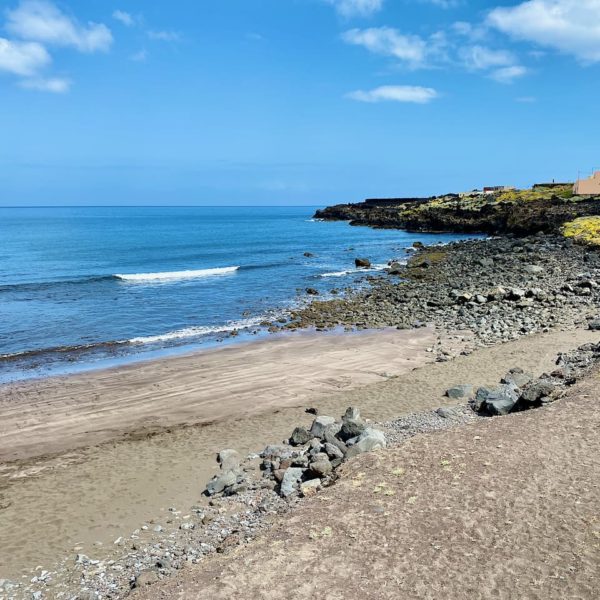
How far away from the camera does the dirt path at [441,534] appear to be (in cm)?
642

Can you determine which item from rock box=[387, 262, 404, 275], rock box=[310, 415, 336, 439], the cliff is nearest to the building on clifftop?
the cliff

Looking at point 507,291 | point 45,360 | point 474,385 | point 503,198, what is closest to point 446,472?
point 474,385

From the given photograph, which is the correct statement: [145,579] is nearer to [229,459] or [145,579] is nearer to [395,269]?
[229,459]

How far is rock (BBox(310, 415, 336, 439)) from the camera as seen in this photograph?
1193 cm

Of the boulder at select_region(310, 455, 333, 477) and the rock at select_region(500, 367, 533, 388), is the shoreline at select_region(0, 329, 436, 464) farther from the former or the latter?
the boulder at select_region(310, 455, 333, 477)

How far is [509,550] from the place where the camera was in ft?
22.5

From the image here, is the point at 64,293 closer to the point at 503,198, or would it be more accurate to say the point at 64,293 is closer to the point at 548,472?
the point at 548,472

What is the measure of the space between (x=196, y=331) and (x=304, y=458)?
15.5 metres

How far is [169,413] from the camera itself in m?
15.0

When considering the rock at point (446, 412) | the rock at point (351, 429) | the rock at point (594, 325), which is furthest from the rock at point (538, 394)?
the rock at point (594, 325)

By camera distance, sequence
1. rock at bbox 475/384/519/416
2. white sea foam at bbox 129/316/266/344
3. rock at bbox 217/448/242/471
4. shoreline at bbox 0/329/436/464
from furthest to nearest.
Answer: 1. white sea foam at bbox 129/316/266/344
2. shoreline at bbox 0/329/436/464
3. rock at bbox 475/384/519/416
4. rock at bbox 217/448/242/471

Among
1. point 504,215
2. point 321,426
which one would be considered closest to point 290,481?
point 321,426

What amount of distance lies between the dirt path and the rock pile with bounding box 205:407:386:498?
491 millimetres

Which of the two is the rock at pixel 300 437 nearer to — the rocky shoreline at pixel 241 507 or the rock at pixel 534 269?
the rocky shoreline at pixel 241 507
